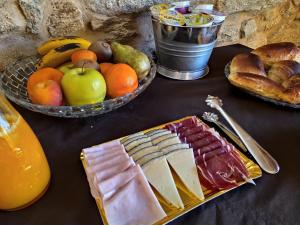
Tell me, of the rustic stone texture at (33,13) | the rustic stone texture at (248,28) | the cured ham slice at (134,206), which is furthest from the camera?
the rustic stone texture at (248,28)

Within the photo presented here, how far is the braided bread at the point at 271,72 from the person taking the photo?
2.04 feet

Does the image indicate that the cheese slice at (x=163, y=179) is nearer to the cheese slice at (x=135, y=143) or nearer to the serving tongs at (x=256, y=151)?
the cheese slice at (x=135, y=143)

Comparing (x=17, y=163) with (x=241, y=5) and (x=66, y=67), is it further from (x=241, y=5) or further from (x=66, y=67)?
(x=241, y=5)

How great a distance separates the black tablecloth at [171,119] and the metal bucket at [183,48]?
4 centimetres

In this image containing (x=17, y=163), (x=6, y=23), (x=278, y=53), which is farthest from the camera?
(x=278, y=53)

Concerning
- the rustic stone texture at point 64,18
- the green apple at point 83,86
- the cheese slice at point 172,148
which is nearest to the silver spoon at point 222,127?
the cheese slice at point 172,148

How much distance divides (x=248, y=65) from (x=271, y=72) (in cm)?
7

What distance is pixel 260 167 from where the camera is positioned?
45cm

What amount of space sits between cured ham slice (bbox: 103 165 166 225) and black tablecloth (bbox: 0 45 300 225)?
42 mm

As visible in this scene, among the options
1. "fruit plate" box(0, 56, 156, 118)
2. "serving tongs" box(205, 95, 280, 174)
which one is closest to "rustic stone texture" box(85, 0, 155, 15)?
"fruit plate" box(0, 56, 156, 118)

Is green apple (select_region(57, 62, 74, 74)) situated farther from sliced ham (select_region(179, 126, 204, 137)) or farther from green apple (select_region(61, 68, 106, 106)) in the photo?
sliced ham (select_region(179, 126, 204, 137))

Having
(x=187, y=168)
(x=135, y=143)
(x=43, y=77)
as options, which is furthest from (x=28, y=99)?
(x=187, y=168)

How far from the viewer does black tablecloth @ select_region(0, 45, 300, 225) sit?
379 mm

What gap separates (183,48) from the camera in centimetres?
70
